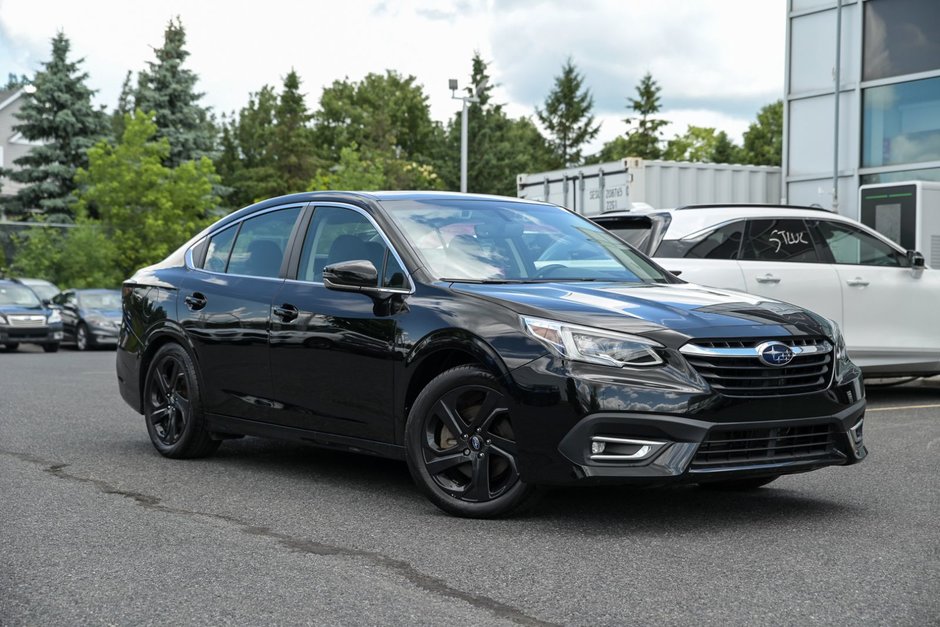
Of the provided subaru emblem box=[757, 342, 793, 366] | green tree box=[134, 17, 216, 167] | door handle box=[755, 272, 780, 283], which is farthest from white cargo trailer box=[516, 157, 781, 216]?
green tree box=[134, 17, 216, 167]

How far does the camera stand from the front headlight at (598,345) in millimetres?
5582

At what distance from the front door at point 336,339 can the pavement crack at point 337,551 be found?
2.81 ft

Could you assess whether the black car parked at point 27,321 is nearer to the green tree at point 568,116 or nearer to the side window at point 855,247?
the side window at point 855,247

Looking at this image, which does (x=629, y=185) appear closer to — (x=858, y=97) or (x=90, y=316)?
(x=858, y=97)

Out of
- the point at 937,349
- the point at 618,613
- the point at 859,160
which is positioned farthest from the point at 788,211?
the point at 859,160

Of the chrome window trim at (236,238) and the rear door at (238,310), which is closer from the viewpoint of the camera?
the rear door at (238,310)

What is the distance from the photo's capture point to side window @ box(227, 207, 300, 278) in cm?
750

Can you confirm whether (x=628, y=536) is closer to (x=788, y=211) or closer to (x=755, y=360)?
(x=755, y=360)

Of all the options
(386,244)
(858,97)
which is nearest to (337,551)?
(386,244)

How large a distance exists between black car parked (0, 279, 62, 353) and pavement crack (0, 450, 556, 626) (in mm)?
20835

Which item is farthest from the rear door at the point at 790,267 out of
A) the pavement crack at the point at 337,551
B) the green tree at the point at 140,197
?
the green tree at the point at 140,197

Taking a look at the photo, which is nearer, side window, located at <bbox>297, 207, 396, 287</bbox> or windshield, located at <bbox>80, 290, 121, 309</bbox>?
side window, located at <bbox>297, 207, 396, 287</bbox>

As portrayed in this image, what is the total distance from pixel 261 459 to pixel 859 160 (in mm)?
17553

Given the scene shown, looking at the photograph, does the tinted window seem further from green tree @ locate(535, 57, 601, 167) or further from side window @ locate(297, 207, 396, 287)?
green tree @ locate(535, 57, 601, 167)
